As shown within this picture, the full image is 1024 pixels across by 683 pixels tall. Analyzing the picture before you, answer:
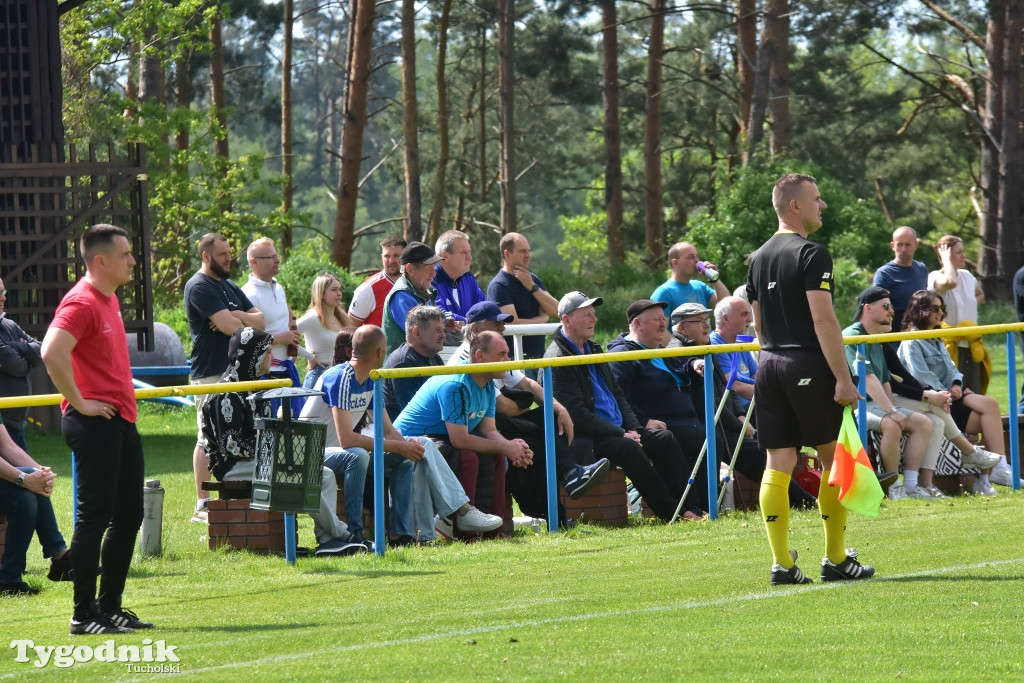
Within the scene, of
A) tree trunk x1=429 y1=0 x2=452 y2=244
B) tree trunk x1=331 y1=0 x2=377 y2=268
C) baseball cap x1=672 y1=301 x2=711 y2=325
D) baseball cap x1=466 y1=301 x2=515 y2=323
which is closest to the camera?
baseball cap x1=466 y1=301 x2=515 y2=323

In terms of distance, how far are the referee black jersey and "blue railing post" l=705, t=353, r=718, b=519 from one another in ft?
9.12

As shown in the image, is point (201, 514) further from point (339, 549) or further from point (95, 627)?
point (95, 627)

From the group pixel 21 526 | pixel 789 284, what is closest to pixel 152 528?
pixel 21 526

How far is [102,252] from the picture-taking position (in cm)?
682

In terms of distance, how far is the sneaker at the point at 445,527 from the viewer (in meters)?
9.78

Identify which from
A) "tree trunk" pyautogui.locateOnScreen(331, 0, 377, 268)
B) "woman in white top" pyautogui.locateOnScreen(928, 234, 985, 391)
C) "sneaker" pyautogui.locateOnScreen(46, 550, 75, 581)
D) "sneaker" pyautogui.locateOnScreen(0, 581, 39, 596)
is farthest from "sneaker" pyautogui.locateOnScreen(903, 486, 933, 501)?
"tree trunk" pyautogui.locateOnScreen(331, 0, 377, 268)

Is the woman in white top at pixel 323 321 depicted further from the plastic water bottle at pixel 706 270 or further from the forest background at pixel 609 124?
the forest background at pixel 609 124

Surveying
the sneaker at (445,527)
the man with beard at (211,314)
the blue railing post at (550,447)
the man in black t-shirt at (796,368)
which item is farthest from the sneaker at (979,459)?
the man with beard at (211,314)

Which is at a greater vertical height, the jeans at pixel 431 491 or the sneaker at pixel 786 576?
the jeans at pixel 431 491

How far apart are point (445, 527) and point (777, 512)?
2970 mm

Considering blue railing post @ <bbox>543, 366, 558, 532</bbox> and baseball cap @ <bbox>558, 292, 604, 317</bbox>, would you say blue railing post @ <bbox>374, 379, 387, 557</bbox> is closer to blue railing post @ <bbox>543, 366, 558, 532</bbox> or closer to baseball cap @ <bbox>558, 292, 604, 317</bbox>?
blue railing post @ <bbox>543, 366, 558, 532</bbox>

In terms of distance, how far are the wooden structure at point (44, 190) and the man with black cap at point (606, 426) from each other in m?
8.22

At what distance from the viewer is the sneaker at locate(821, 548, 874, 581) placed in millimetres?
7516

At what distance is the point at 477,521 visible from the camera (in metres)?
9.66
